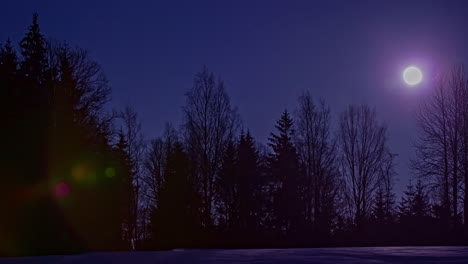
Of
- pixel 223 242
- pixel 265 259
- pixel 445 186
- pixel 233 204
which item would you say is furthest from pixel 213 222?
pixel 265 259

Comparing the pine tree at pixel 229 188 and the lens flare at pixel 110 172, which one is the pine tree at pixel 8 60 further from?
the pine tree at pixel 229 188

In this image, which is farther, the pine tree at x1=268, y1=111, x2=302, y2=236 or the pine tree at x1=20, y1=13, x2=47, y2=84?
the pine tree at x1=268, y1=111, x2=302, y2=236

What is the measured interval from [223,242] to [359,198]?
36.4 feet

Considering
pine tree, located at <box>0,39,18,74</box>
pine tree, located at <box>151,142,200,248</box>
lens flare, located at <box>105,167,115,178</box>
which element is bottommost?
pine tree, located at <box>151,142,200,248</box>

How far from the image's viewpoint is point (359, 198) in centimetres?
3397

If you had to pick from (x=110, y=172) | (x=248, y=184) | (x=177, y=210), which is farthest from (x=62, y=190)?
(x=248, y=184)

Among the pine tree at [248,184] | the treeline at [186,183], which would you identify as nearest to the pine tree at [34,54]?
the treeline at [186,183]

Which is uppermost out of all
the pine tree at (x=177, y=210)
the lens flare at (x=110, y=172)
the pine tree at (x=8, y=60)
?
the pine tree at (x=8, y=60)

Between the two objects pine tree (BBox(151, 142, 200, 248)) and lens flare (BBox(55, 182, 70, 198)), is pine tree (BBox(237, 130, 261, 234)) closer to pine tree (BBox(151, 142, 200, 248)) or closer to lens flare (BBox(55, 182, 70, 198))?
pine tree (BBox(151, 142, 200, 248))

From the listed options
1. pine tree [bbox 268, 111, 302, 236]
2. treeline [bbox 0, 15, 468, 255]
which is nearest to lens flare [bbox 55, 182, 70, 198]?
treeline [bbox 0, 15, 468, 255]

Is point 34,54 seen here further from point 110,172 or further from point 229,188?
point 229,188

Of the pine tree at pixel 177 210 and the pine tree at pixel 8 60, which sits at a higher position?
the pine tree at pixel 8 60

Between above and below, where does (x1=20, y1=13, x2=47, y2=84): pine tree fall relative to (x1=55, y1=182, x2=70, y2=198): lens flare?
above

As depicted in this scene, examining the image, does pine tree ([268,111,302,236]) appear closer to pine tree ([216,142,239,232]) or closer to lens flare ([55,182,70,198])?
pine tree ([216,142,239,232])
